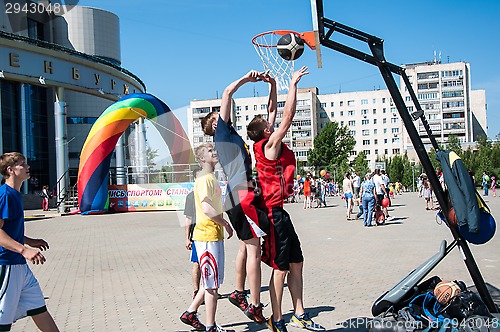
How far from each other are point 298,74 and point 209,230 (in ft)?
5.63

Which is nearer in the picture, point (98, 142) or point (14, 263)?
point (14, 263)

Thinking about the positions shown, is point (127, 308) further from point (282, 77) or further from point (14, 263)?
point (282, 77)

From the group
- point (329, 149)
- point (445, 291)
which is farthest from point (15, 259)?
point (329, 149)

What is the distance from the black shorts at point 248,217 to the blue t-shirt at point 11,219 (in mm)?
1817

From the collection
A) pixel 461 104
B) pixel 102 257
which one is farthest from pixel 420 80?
pixel 102 257

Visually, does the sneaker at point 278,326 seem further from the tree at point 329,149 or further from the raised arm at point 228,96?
the tree at point 329,149

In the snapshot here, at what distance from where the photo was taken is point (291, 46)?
6809 mm

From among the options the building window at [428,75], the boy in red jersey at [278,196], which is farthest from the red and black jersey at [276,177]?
the building window at [428,75]

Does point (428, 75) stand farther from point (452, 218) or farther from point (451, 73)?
point (452, 218)

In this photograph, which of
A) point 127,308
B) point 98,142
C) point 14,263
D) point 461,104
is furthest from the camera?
point 461,104

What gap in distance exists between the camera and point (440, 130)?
346 ft

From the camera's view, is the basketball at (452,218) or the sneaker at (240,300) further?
the sneaker at (240,300)

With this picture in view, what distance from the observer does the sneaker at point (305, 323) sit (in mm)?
5230

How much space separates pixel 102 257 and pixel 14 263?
279 inches
